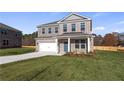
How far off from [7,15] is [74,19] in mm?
9544

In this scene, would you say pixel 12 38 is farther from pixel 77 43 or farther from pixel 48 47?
pixel 77 43

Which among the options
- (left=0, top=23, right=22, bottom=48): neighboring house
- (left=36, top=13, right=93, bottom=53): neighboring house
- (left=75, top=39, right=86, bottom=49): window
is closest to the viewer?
(left=36, top=13, right=93, bottom=53): neighboring house

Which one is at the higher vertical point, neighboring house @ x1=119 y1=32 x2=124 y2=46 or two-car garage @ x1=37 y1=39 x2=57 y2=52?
neighboring house @ x1=119 y1=32 x2=124 y2=46

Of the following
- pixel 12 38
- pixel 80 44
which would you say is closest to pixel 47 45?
pixel 80 44

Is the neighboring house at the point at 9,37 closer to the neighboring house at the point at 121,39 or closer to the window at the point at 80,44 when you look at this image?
the window at the point at 80,44

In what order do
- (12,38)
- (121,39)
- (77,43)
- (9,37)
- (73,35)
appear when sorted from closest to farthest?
(73,35) < (77,43) < (9,37) < (12,38) < (121,39)

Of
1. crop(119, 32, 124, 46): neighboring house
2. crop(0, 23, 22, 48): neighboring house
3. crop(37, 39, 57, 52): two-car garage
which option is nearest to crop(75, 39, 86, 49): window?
crop(37, 39, 57, 52): two-car garage

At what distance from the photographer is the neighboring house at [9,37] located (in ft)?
98.9

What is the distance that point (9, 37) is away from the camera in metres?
32.8

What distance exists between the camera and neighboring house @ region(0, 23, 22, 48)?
30134mm

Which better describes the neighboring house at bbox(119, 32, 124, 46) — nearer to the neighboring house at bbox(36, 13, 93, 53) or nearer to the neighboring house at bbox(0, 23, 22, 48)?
the neighboring house at bbox(36, 13, 93, 53)

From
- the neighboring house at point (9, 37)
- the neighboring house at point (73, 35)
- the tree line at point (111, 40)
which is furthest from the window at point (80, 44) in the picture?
the tree line at point (111, 40)
